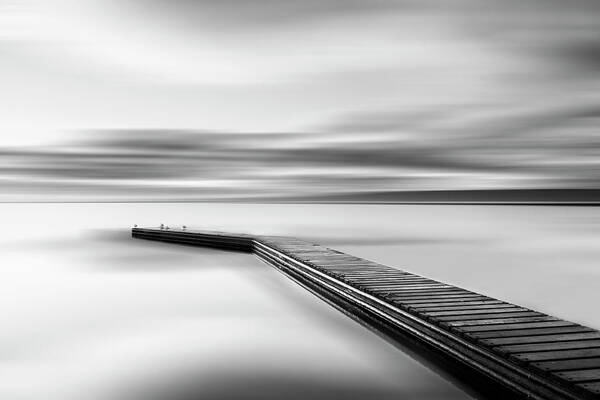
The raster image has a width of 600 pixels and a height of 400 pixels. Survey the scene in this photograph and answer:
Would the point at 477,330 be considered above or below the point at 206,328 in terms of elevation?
above

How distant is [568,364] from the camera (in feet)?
11.1

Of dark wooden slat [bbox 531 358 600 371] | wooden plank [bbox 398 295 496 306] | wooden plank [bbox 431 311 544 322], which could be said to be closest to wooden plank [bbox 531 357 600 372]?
dark wooden slat [bbox 531 358 600 371]

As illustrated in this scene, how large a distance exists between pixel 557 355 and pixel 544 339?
16.3 inches

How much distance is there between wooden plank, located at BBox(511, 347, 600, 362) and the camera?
139 inches

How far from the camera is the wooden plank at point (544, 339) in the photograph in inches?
156

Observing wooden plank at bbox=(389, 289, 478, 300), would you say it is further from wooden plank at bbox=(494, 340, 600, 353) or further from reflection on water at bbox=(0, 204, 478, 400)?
wooden plank at bbox=(494, 340, 600, 353)

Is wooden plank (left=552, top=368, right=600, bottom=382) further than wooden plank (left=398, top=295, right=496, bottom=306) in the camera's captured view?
No

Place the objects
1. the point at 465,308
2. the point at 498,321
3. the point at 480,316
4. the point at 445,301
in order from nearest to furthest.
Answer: the point at 498,321 → the point at 480,316 → the point at 465,308 → the point at 445,301

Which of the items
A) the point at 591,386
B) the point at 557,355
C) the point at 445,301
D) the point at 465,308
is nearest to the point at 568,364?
the point at 557,355

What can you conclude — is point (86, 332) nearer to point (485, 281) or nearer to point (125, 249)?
point (485, 281)

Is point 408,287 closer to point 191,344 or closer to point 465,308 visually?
point 465,308

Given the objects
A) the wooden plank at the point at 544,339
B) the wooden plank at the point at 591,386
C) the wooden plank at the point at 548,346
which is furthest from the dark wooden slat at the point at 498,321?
the wooden plank at the point at 591,386

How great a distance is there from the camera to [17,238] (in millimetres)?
23422

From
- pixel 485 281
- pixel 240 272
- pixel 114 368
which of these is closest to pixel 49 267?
pixel 240 272
